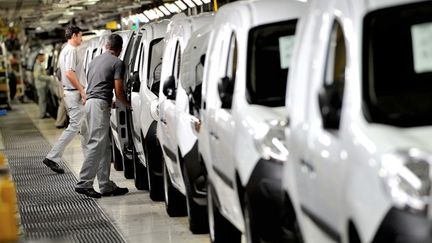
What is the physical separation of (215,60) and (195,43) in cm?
164

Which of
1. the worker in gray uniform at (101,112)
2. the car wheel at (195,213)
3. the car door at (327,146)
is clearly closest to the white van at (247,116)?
the car wheel at (195,213)

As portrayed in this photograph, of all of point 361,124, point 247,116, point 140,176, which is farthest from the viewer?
point 140,176

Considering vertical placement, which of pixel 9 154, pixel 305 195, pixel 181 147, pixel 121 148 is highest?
pixel 305 195

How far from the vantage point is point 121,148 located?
16531 mm

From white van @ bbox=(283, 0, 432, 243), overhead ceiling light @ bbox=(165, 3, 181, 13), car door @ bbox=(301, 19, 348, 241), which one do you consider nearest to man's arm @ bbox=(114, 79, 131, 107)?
white van @ bbox=(283, 0, 432, 243)

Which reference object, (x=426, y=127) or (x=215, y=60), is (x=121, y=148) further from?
(x=426, y=127)

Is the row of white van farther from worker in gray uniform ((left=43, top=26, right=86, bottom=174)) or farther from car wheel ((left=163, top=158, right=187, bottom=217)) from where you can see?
worker in gray uniform ((left=43, top=26, right=86, bottom=174))

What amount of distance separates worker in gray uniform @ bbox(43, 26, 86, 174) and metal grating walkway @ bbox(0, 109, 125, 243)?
31cm

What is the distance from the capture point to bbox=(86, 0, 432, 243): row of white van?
5453 millimetres

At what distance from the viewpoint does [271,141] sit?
8.02m

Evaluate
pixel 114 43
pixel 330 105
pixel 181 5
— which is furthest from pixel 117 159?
pixel 330 105

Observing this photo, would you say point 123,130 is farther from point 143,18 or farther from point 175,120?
point 143,18

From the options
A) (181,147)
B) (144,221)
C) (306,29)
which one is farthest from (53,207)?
(306,29)

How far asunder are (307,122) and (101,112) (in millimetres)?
7509
